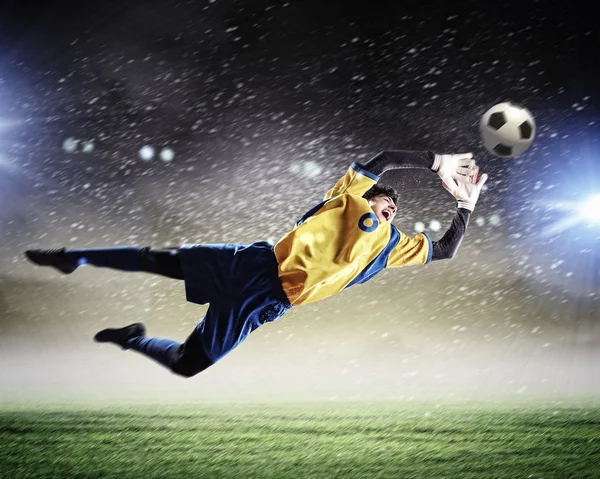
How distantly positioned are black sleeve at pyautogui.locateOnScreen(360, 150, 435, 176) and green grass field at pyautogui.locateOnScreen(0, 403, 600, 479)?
1.96m

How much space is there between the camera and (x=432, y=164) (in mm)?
2795

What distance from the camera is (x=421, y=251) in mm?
2904

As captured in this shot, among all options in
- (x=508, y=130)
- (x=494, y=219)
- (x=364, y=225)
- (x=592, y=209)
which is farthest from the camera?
(x=592, y=209)

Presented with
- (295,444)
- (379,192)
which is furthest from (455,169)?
(295,444)

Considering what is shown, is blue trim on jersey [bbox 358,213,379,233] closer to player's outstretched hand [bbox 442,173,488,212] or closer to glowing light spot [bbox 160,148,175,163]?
player's outstretched hand [bbox 442,173,488,212]

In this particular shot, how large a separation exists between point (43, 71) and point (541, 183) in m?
5.48

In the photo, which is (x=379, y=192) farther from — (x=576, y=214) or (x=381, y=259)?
(x=576, y=214)

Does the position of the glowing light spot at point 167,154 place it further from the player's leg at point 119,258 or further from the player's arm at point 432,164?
the player's arm at point 432,164

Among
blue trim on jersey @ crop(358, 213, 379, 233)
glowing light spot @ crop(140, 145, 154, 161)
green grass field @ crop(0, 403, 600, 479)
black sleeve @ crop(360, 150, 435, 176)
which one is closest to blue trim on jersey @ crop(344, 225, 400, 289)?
blue trim on jersey @ crop(358, 213, 379, 233)

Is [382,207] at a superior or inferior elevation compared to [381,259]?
superior

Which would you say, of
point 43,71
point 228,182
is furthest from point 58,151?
point 228,182

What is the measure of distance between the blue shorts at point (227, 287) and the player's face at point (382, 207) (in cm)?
65

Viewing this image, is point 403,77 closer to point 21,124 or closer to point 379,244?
point 379,244

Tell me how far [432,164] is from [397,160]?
21 cm
